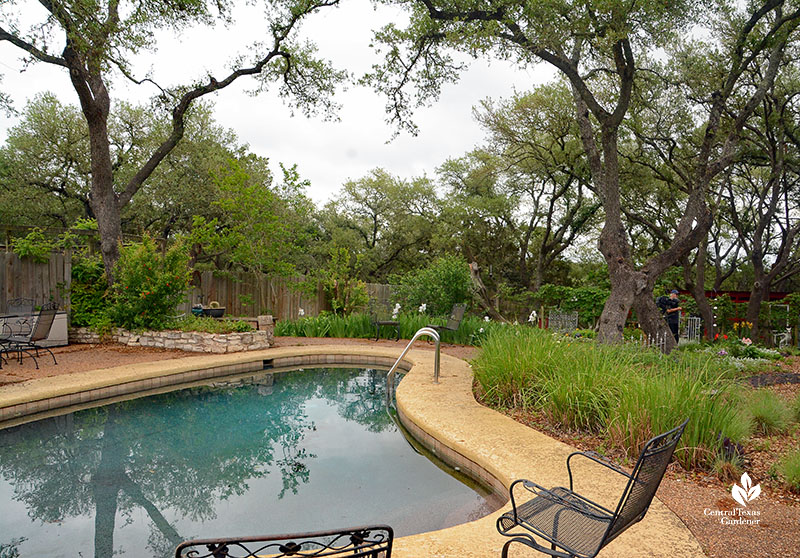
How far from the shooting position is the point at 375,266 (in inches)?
834

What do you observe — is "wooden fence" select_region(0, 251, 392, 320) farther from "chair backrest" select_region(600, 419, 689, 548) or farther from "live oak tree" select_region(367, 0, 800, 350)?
"chair backrest" select_region(600, 419, 689, 548)

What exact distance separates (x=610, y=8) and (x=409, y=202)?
14916 mm

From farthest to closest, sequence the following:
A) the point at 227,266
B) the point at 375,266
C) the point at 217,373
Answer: the point at 375,266 < the point at 227,266 < the point at 217,373

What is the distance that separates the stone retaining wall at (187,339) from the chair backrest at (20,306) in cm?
91

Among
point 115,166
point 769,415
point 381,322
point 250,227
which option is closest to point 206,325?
point 250,227

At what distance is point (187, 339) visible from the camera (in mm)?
8609

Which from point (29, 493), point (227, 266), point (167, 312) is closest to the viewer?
point (29, 493)

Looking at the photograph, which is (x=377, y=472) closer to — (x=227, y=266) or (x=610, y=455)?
(x=610, y=455)

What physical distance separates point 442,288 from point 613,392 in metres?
7.26

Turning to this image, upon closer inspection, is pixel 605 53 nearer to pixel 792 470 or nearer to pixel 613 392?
pixel 613 392

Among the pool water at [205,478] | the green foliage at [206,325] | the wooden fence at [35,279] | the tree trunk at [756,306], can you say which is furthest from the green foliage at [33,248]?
the tree trunk at [756,306]

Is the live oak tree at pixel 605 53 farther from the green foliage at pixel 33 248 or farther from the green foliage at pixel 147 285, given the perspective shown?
the green foliage at pixel 33 248

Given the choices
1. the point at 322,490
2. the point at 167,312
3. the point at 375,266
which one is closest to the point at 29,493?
the point at 322,490

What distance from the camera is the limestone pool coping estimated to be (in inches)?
95.0
